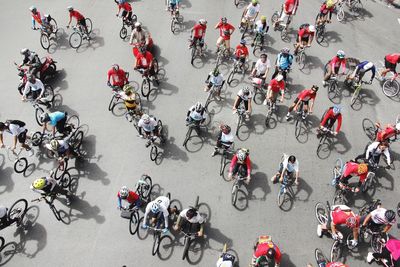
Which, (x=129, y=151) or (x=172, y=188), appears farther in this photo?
(x=129, y=151)

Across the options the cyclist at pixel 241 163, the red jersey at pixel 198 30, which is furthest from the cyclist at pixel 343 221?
the red jersey at pixel 198 30

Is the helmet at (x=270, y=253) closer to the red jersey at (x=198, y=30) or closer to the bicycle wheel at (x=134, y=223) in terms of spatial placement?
the bicycle wheel at (x=134, y=223)

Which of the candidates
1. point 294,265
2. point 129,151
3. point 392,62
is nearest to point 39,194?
point 129,151

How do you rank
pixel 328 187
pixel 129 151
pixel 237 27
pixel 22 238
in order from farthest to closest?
1. pixel 237 27
2. pixel 129 151
3. pixel 328 187
4. pixel 22 238

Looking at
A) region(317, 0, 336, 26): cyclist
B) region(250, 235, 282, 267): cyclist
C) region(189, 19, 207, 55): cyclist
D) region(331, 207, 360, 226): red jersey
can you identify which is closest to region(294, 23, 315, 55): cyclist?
region(317, 0, 336, 26): cyclist

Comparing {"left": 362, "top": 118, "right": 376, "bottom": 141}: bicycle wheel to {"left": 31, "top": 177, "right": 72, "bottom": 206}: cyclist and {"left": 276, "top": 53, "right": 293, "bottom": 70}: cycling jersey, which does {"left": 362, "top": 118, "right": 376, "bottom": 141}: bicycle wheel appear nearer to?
{"left": 276, "top": 53, "right": 293, "bottom": 70}: cycling jersey

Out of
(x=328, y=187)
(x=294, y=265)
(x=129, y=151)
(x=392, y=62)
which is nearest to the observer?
(x=294, y=265)

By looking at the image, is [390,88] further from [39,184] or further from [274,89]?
[39,184]

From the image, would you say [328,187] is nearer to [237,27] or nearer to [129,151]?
[129,151]
